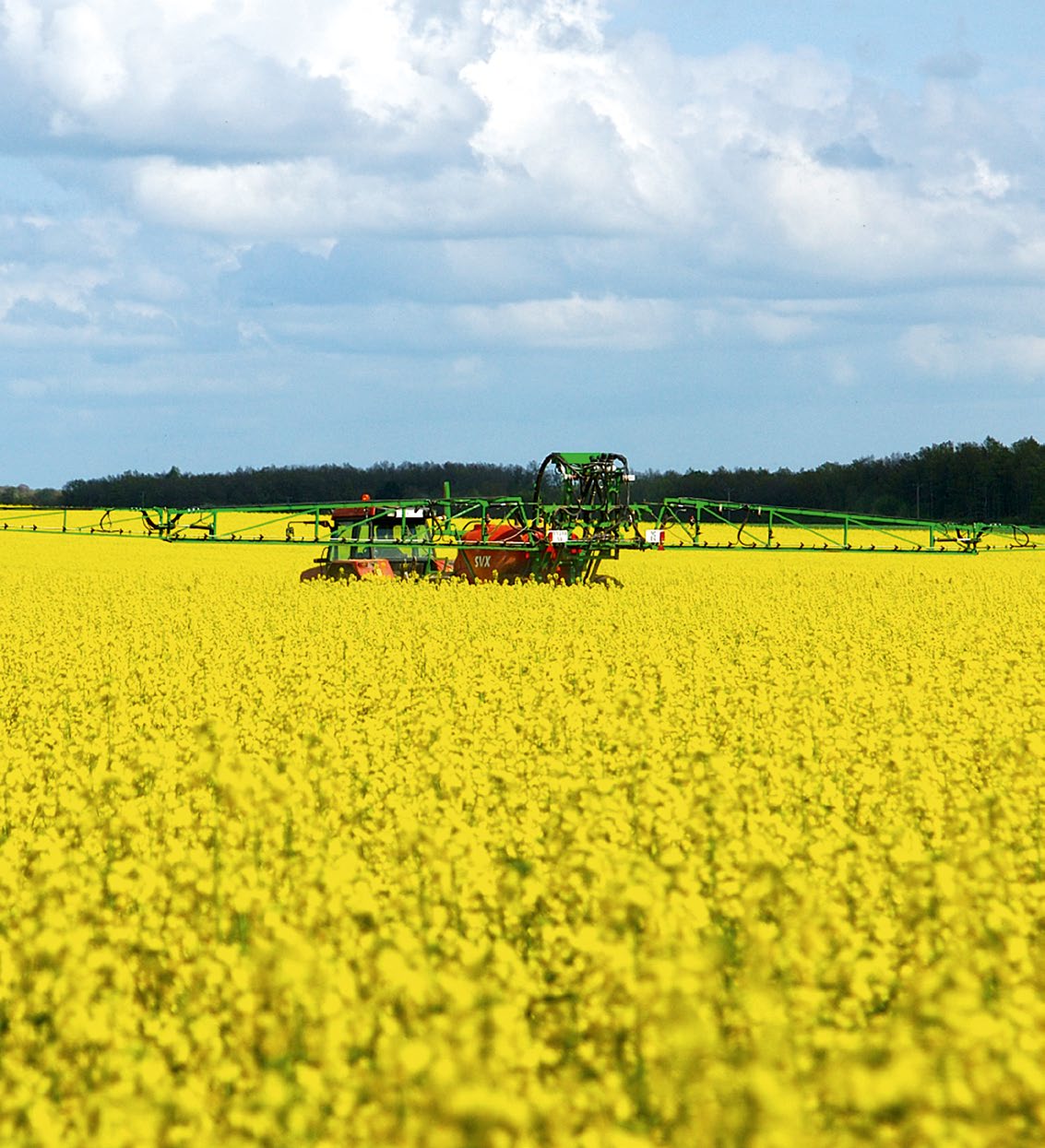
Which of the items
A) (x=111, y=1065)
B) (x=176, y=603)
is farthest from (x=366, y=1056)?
(x=176, y=603)

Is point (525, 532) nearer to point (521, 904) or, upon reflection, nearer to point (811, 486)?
point (521, 904)

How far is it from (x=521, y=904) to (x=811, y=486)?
108526 mm

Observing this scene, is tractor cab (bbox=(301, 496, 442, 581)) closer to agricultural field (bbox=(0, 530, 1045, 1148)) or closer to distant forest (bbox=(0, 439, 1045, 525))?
agricultural field (bbox=(0, 530, 1045, 1148))

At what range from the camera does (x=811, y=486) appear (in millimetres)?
112062

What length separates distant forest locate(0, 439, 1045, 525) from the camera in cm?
10188

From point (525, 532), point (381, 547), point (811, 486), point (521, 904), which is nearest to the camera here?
point (521, 904)

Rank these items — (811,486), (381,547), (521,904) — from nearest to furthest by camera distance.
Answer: (521,904), (381,547), (811,486)

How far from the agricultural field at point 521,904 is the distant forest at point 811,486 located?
8214 centimetres

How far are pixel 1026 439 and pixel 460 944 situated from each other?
11458cm

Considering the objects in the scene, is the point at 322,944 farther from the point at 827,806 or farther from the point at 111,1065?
the point at 827,806

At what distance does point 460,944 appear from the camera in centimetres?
575

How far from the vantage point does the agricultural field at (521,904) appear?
4.42 metres

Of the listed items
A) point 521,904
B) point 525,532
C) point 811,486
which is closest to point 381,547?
point 525,532

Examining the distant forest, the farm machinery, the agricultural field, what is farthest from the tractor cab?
the distant forest
